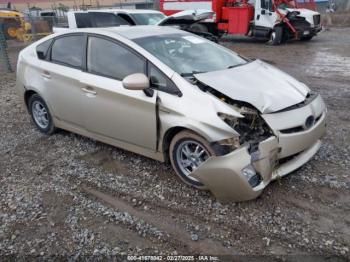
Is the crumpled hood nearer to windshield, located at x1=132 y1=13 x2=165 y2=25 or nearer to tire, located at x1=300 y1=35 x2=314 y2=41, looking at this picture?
windshield, located at x1=132 y1=13 x2=165 y2=25

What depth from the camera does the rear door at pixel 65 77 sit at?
4.14 m

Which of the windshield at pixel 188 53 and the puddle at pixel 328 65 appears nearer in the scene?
the windshield at pixel 188 53

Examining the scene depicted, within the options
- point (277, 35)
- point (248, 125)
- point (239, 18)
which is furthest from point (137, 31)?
point (239, 18)

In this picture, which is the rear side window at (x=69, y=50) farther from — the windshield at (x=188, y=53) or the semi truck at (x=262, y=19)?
the semi truck at (x=262, y=19)

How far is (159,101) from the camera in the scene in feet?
11.0

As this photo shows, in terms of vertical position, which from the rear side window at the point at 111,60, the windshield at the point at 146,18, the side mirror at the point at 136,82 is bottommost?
the side mirror at the point at 136,82

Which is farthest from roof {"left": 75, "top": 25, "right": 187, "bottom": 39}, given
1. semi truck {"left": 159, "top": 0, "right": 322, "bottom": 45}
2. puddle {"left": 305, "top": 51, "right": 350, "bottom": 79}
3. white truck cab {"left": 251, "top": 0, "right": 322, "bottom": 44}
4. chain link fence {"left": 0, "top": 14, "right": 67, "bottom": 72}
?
chain link fence {"left": 0, "top": 14, "right": 67, "bottom": 72}

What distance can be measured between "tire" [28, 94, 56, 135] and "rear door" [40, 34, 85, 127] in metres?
0.28

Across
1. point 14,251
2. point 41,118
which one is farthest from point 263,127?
point 41,118

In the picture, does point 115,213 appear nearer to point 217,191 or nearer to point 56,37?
point 217,191

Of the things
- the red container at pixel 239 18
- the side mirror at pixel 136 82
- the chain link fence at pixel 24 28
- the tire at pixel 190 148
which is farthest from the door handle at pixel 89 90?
the chain link fence at pixel 24 28

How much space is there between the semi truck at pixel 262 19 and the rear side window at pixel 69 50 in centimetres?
918

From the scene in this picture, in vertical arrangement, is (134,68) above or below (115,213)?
above

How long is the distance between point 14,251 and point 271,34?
14.0 metres
